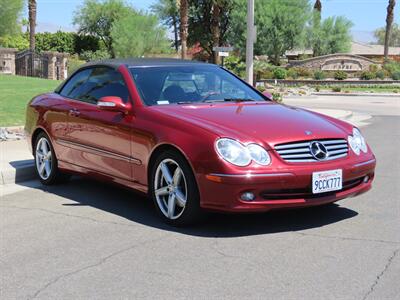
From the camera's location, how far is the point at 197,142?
202 inches

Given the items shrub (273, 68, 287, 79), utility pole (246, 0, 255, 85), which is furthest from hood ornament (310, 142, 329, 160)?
shrub (273, 68, 287, 79)

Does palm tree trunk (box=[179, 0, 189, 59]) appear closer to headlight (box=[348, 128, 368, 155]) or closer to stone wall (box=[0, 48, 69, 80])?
stone wall (box=[0, 48, 69, 80])

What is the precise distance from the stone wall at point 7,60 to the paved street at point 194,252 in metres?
29.1

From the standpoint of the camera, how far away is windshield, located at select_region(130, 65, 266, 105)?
6.16 metres

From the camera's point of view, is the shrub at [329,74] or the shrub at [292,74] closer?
the shrub at [292,74]

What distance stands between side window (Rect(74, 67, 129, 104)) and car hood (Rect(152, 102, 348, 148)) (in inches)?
26.6

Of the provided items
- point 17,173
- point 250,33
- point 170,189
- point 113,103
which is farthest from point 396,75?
point 170,189

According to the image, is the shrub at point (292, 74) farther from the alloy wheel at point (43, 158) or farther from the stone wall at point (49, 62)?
the alloy wheel at point (43, 158)

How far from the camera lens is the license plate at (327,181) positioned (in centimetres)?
510

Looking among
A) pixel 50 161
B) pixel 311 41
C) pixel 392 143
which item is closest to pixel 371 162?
pixel 50 161

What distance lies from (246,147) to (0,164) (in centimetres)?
449

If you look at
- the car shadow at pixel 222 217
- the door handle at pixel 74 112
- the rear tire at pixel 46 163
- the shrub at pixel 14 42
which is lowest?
the car shadow at pixel 222 217

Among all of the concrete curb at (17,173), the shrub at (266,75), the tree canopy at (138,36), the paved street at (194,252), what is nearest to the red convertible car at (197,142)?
the paved street at (194,252)

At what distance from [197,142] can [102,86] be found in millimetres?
2046
